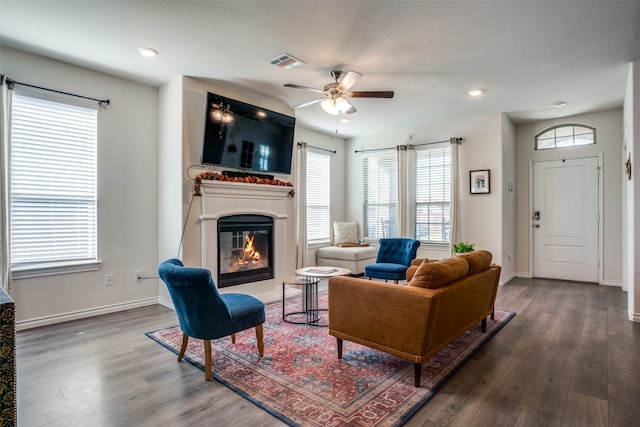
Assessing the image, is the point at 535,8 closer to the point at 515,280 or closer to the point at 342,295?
the point at 342,295

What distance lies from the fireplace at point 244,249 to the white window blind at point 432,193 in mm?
2909

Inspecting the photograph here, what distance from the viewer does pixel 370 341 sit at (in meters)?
2.54

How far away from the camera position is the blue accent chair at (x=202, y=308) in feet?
7.60

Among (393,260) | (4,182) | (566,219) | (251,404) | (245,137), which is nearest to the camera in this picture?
(251,404)

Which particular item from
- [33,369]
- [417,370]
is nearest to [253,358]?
[417,370]

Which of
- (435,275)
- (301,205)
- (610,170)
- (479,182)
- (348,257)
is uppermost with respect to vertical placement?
(610,170)

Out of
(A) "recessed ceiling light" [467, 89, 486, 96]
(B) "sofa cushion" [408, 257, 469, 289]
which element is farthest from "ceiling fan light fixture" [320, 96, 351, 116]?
(B) "sofa cushion" [408, 257, 469, 289]

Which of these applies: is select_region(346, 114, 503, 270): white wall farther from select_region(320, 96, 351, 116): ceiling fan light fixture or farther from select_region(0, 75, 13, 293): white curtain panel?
select_region(0, 75, 13, 293): white curtain panel

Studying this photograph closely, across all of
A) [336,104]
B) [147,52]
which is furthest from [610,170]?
[147,52]

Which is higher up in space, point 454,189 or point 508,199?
point 454,189

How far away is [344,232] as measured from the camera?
22.3 ft

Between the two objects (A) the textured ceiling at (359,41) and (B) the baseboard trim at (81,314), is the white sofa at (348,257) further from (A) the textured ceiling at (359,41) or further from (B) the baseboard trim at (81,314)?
(B) the baseboard trim at (81,314)

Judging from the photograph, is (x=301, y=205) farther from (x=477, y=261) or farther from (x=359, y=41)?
(x=477, y=261)

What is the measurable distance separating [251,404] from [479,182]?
4888 mm
